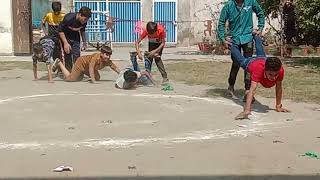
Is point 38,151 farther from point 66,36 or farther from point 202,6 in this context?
point 202,6

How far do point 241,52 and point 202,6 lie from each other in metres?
17.1

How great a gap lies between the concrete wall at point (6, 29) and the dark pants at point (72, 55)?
7449 millimetres

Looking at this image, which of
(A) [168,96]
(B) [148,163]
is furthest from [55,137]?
(A) [168,96]

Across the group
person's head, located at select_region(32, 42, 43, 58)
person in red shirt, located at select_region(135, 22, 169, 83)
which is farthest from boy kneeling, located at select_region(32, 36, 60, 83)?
person in red shirt, located at select_region(135, 22, 169, 83)

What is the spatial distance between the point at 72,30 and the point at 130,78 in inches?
82.6

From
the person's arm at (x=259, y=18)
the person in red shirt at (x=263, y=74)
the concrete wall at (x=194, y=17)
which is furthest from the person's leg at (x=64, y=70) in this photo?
the concrete wall at (x=194, y=17)

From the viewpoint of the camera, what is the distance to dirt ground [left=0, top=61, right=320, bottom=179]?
5.59m

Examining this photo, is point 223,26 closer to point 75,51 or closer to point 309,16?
point 75,51

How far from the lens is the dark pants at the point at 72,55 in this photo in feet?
40.5

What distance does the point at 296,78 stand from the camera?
1269 centimetres

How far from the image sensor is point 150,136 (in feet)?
22.9

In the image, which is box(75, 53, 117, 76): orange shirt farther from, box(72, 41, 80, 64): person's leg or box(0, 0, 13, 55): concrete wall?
box(0, 0, 13, 55): concrete wall

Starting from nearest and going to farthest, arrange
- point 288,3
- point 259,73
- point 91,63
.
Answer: point 259,73 < point 91,63 < point 288,3

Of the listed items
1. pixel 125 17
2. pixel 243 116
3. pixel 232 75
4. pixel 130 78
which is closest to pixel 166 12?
pixel 125 17
